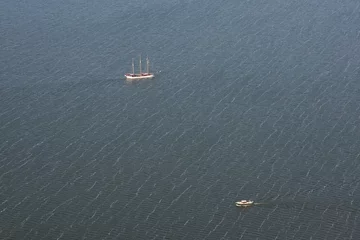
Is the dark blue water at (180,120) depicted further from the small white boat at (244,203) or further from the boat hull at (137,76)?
the boat hull at (137,76)

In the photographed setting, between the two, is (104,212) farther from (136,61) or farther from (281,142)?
(136,61)

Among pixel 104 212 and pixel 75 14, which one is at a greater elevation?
pixel 75 14

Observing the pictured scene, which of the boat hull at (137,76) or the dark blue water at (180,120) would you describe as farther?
the boat hull at (137,76)

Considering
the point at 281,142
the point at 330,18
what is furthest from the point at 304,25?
the point at 281,142

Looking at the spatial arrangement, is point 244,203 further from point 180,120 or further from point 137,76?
point 137,76

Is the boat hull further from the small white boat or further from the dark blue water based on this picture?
the small white boat

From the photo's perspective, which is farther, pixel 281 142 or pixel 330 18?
pixel 330 18

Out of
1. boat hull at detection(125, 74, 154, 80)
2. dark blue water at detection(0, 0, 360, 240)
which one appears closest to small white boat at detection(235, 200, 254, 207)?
dark blue water at detection(0, 0, 360, 240)

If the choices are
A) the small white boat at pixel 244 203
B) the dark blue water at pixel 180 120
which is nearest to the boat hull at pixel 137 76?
the dark blue water at pixel 180 120
